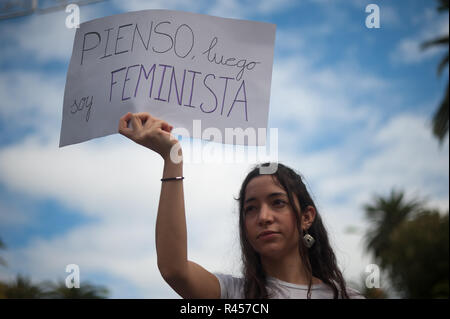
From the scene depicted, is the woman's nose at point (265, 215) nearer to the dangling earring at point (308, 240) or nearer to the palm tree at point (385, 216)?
the dangling earring at point (308, 240)

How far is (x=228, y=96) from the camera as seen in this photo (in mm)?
2369

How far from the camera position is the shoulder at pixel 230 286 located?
2.21 m

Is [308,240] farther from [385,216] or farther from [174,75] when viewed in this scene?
[385,216]

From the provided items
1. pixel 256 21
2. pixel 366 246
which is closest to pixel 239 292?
pixel 256 21

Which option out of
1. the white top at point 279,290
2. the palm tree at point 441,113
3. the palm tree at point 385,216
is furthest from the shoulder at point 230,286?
the palm tree at point 385,216

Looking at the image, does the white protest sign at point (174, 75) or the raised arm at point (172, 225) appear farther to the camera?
the white protest sign at point (174, 75)

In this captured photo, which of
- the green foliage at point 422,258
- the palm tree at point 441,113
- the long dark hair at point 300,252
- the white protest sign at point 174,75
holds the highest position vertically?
the palm tree at point 441,113

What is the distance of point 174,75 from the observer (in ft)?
7.72

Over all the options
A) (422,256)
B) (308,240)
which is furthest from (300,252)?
(422,256)

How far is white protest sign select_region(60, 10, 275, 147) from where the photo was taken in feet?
7.55

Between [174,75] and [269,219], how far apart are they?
83 cm

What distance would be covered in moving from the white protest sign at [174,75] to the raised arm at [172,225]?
18 cm
